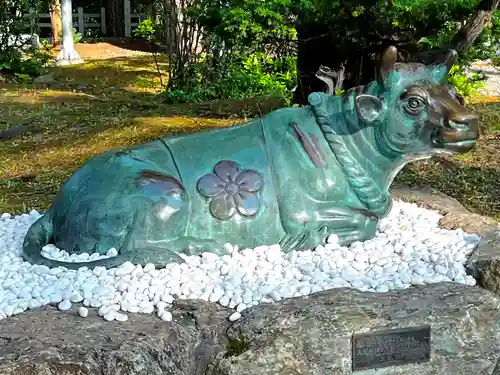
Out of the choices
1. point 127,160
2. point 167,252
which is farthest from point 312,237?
point 127,160

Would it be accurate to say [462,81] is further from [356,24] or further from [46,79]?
[46,79]

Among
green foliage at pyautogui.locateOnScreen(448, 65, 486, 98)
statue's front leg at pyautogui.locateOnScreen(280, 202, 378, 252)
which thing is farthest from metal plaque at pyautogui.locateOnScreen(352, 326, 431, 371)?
green foliage at pyautogui.locateOnScreen(448, 65, 486, 98)

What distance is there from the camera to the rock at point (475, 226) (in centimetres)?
300

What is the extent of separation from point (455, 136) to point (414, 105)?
0.22 meters

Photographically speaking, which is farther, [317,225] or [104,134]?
[104,134]

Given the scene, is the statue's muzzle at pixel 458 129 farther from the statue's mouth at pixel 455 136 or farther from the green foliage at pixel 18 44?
the green foliage at pixel 18 44

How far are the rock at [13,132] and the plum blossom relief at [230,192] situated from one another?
516cm

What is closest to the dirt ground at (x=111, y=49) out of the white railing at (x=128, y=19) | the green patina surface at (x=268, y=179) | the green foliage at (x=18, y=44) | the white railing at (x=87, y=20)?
the white railing at (x=128, y=19)

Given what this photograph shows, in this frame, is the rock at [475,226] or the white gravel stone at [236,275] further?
the rock at [475,226]

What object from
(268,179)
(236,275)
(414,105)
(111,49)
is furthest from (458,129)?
(111,49)

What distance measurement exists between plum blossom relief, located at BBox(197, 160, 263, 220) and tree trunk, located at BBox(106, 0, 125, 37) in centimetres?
1840

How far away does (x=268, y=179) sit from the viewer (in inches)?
127

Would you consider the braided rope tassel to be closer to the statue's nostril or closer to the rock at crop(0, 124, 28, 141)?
the statue's nostril

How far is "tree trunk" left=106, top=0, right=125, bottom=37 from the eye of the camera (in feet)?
67.9
